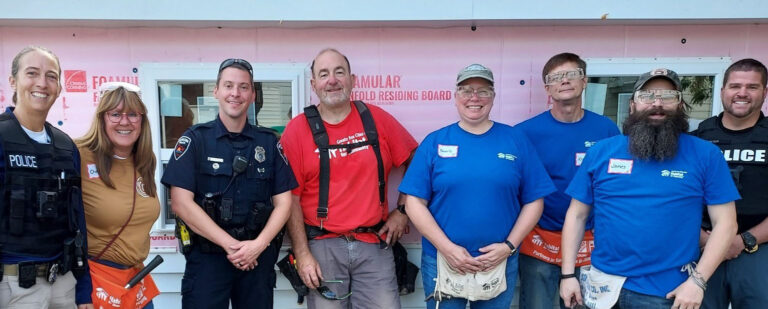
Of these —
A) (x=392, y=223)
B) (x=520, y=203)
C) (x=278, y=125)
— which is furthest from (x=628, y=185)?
(x=278, y=125)

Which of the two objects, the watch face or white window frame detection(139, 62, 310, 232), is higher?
white window frame detection(139, 62, 310, 232)

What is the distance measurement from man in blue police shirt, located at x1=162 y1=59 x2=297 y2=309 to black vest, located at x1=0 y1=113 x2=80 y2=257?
427 mm

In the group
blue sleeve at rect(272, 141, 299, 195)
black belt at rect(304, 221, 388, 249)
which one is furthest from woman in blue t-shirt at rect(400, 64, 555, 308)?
blue sleeve at rect(272, 141, 299, 195)

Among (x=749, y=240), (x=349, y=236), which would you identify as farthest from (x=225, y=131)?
(x=749, y=240)

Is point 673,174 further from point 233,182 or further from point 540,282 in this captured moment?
point 233,182

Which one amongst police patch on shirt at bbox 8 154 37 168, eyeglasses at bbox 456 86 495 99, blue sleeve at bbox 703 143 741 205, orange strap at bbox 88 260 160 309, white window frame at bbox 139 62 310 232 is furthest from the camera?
white window frame at bbox 139 62 310 232

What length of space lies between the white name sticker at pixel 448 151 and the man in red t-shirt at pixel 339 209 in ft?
1.50

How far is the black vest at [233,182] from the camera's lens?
227cm

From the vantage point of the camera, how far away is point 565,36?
9.77 ft

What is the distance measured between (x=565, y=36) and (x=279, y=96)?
1992 millimetres

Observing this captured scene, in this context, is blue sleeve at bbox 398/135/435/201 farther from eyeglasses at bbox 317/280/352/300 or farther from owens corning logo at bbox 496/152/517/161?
eyeglasses at bbox 317/280/352/300

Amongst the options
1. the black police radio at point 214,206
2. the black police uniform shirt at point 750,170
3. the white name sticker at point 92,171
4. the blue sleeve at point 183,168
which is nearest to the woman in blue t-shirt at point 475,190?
the black police radio at point 214,206

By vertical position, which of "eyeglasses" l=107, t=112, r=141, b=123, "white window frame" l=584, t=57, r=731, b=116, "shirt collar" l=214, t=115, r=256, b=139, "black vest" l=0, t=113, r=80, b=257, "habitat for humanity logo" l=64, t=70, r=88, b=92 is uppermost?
"white window frame" l=584, t=57, r=731, b=116

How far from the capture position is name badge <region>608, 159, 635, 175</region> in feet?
6.49
